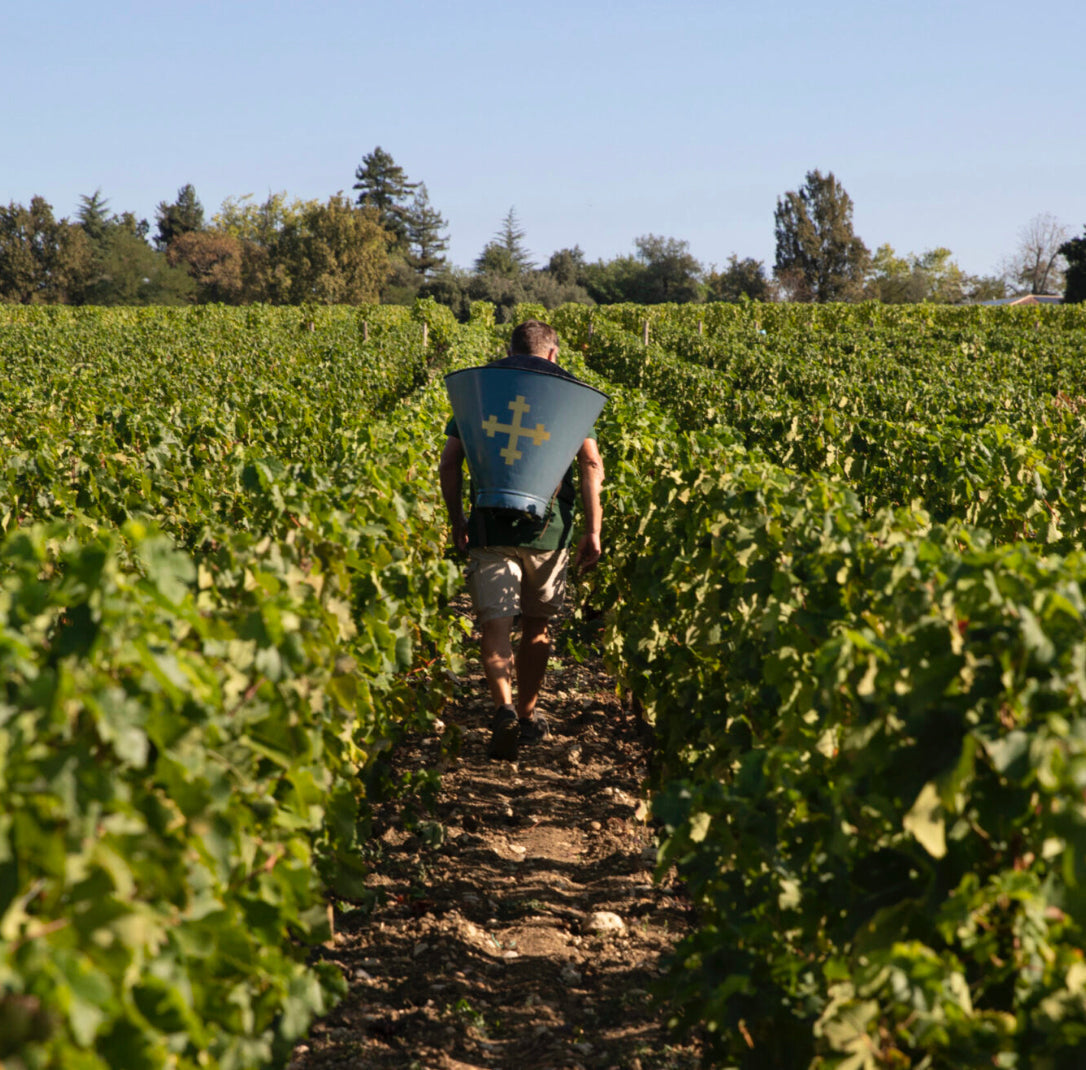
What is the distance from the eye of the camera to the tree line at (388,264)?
61.6m

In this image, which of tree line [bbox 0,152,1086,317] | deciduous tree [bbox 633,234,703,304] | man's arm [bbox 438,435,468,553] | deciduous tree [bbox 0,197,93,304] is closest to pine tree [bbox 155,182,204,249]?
tree line [bbox 0,152,1086,317]

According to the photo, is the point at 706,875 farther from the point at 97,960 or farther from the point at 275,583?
the point at 97,960

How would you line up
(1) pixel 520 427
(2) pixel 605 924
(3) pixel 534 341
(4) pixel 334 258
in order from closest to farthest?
(2) pixel 605 924 < (1) pixel 520 427 < (3) pixel 534 341 < (4) pixel 334 258

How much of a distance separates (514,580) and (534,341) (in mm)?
1094

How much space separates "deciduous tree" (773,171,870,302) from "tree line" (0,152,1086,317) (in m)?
0.12

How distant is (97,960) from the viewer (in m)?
1.45

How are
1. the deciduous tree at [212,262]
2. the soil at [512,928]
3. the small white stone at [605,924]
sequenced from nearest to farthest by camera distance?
the soil at [512,928], the small white stone at [605,924], the deciduous tree at [212,262]

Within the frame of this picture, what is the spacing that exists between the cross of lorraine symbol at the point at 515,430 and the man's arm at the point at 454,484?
1.43 ft

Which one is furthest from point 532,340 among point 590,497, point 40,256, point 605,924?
point 40,256

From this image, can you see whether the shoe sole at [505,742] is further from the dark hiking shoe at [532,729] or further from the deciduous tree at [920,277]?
the deciduous tree at [920,277]

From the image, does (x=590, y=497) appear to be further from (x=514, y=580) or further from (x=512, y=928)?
(x=512, y=928)

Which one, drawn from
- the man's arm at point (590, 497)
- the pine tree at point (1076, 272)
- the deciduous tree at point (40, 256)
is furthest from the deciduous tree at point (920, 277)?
the man's arm at point (590, 497)

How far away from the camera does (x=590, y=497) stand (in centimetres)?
478

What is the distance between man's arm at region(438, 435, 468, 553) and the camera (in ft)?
15.7
